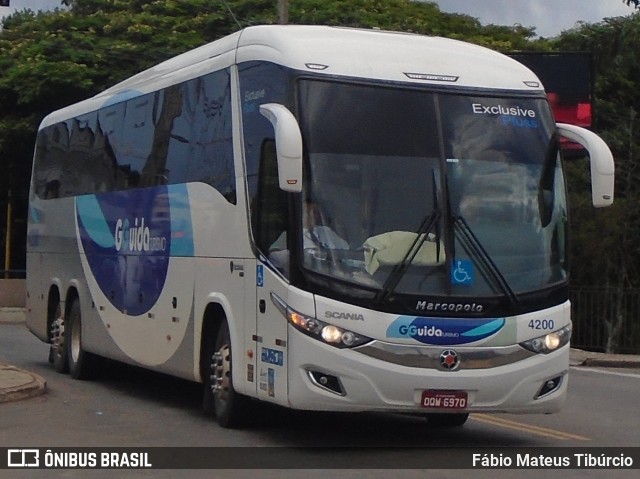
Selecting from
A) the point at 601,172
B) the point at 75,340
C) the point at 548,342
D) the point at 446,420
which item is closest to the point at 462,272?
the point at 548,342

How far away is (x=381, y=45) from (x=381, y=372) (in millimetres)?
3059

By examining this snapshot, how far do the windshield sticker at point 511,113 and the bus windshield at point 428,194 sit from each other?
0.01 metres

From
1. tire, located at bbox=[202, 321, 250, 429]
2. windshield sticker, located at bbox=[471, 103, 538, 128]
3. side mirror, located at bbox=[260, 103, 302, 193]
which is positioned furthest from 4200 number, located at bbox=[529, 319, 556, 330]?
tire, located at bbox=[202, 321, 250, 429]

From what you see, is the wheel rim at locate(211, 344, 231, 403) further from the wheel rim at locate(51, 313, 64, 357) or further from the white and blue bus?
the wheel rim at locate(51, 313, 64, 357)

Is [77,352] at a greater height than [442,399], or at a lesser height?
lesser

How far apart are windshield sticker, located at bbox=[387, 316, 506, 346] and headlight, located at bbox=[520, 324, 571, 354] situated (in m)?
0.39

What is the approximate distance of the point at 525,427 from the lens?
43.7 feet

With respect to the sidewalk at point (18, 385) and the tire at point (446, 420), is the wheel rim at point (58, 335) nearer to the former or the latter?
the sidewalk at point (18, 385)

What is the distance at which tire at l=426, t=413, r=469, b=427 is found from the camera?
1307 centimetres

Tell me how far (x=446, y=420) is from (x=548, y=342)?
2.26m

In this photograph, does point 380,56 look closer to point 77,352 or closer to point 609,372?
point 77,352

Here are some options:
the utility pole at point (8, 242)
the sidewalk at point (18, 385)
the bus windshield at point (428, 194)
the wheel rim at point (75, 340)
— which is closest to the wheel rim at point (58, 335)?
the wheel rim at point (75, 340)

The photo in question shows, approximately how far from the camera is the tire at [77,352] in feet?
59.4

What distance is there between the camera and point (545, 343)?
1125 cm
